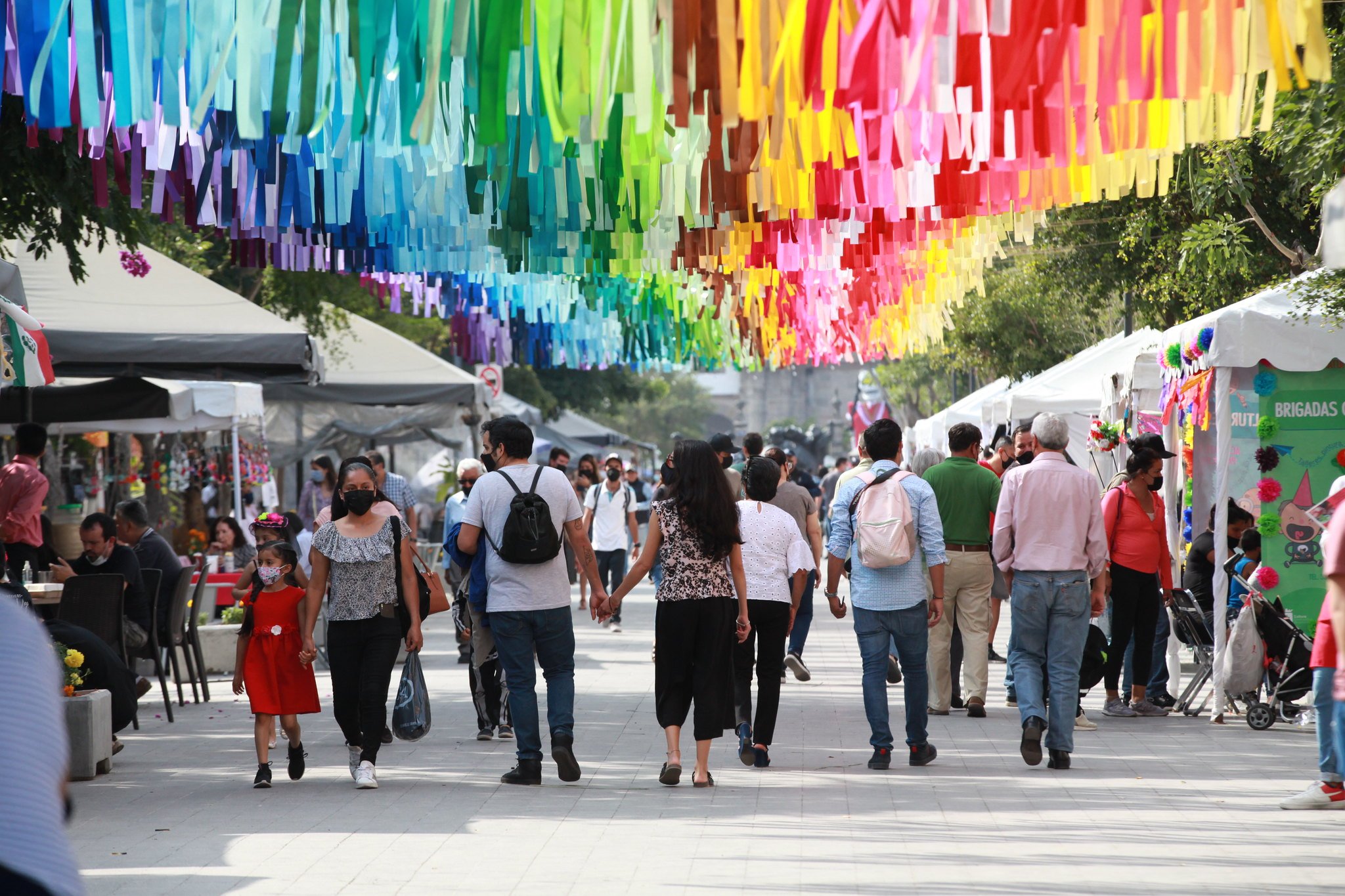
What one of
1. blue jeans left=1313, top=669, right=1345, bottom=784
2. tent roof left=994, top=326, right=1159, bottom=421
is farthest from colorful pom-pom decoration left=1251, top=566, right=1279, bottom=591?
tent roof left=994, top=326, right=1159, bottom=421

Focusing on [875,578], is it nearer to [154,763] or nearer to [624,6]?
[624,6]

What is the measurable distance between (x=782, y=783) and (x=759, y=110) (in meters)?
3.55

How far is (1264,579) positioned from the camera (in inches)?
401

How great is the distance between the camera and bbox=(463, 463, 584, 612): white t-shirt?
793 cm

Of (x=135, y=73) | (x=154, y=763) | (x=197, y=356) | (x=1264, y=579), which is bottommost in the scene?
(x=154, y=763)

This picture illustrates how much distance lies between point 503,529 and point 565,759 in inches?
46.8

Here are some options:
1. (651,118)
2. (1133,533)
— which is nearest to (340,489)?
(651,118)

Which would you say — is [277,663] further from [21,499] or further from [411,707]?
[21,499]

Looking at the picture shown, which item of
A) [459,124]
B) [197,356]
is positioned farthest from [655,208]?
[197,356]

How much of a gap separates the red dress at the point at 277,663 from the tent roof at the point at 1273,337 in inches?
229

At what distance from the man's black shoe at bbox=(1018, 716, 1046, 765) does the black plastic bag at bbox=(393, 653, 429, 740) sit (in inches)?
125

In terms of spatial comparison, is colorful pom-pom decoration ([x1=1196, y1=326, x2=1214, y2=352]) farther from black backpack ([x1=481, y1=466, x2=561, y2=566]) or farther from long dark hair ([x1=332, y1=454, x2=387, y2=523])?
long dark hair ([x1=332, y1=454, x2=387, y2=523])

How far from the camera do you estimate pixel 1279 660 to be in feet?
32.8

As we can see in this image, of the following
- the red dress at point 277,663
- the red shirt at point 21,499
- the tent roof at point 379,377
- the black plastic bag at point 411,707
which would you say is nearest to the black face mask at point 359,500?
the red dress at point 277,663
